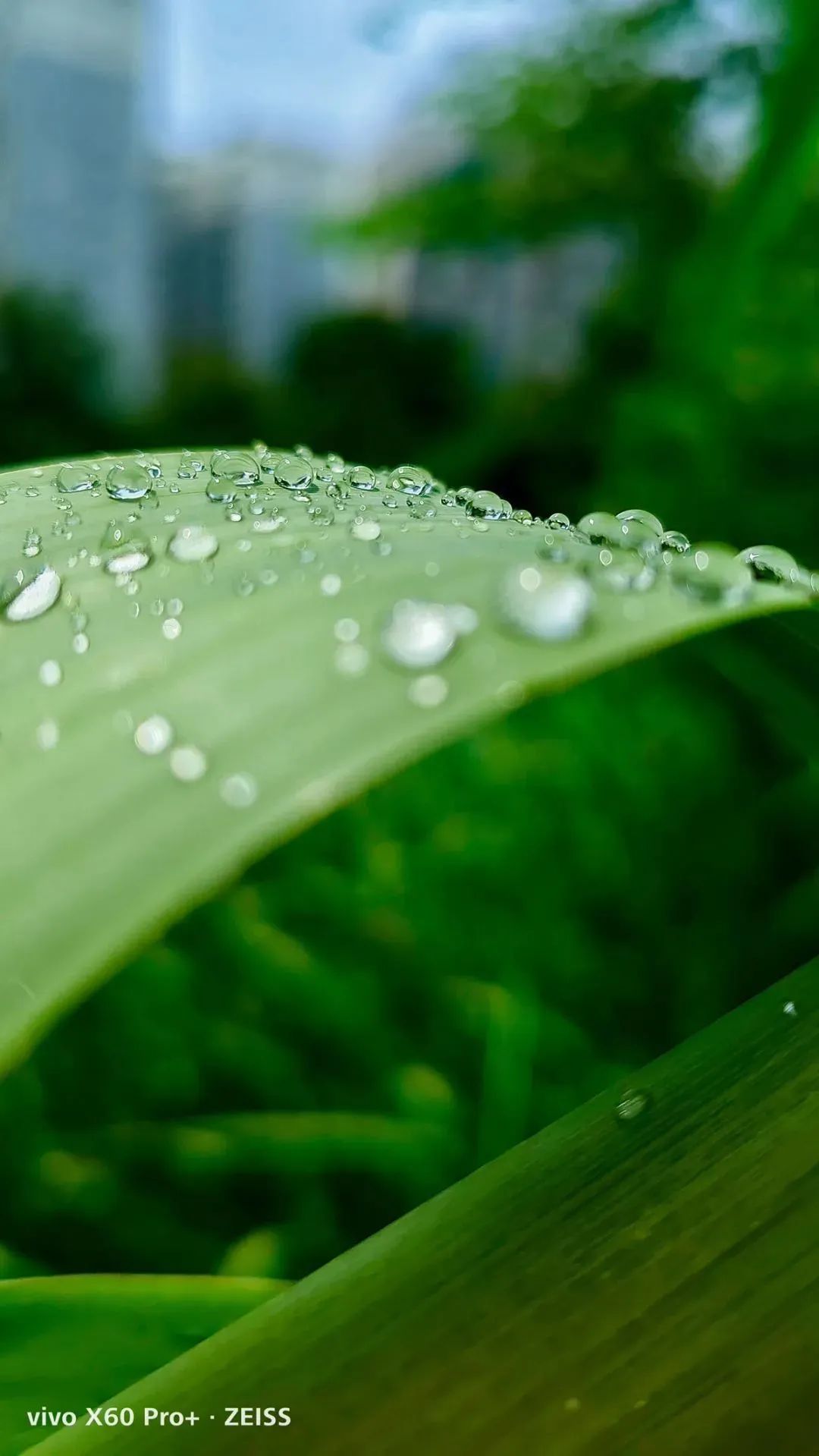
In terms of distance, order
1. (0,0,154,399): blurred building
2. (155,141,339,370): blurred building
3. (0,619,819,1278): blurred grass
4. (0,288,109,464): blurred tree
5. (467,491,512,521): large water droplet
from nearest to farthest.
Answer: (467,491,512,521): large water droplet, (0,619,819,1278): blurred grass, (0,288,109,464): blurred tree, (0,0,154,399): blurred building, (155,141,339,370): blurred building

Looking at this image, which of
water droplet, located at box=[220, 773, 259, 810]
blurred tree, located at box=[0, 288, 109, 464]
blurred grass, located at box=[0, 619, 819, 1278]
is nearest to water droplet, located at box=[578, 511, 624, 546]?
water droplet, located at box=[220, 773, 259, 810]

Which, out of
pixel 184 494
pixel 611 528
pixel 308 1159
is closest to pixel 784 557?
pixel 611 528

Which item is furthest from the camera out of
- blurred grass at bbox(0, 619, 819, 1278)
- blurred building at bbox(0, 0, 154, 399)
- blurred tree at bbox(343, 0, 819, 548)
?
blurred building at bbox(0, 0, 154, 399)

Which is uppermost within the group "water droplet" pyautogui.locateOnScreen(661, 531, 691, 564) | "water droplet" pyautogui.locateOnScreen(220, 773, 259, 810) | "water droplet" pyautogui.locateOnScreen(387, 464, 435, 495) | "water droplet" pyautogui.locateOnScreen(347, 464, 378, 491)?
"water droplet" pyautogui.locateOnScreen(347, 464, 378, 491)

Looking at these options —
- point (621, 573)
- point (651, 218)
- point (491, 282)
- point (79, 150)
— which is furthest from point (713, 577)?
point (79, 150)

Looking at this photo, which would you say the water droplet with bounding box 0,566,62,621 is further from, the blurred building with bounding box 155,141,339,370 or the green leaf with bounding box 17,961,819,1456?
the blurred building with bounding box 155,141,339,370

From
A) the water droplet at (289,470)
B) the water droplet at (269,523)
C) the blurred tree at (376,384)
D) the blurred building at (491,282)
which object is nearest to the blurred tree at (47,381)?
the blurred tree at (376,384)

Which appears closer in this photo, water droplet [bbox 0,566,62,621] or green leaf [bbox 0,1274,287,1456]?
water droplet [bbox 0,566,62,621]

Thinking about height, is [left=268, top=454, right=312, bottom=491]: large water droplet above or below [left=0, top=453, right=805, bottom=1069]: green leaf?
above

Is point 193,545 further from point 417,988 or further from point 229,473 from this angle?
point 417,988
